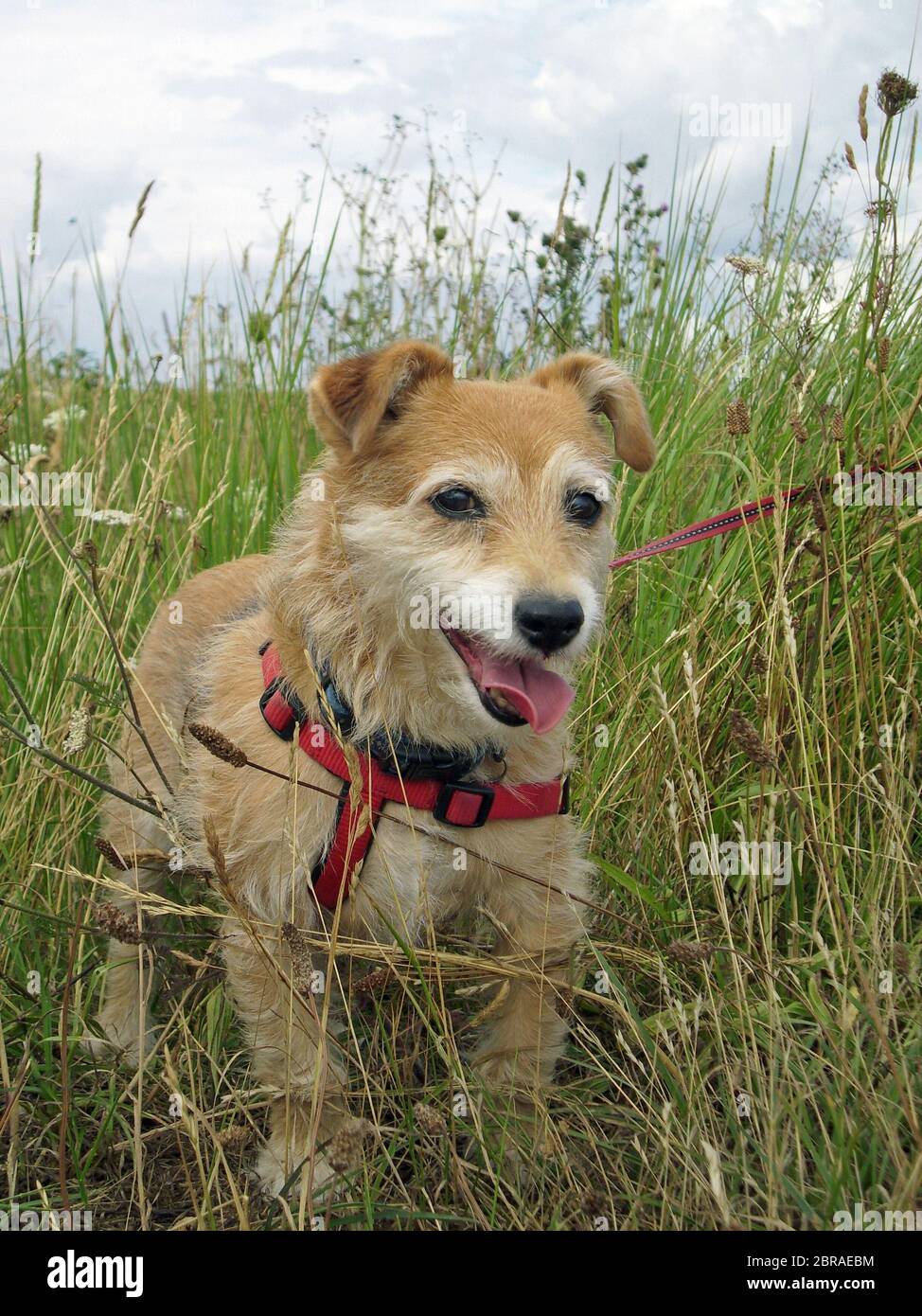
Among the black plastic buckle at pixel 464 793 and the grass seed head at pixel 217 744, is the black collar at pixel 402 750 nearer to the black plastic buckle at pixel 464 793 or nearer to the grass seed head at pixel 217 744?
the black plastic buckle at pixel 464 793

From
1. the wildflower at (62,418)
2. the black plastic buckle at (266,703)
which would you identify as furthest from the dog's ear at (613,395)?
the wildflower at (62,418)

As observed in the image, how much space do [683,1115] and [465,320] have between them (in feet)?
11.3

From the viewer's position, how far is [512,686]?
218 cm

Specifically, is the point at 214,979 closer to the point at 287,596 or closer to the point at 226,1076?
the point at 226,1076

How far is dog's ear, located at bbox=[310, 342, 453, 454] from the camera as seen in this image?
2420 mm

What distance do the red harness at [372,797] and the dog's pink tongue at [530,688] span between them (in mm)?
249

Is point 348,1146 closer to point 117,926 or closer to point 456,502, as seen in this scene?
point 117,926

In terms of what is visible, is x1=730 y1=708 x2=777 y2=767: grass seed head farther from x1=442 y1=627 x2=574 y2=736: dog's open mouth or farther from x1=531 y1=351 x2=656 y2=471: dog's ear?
x1=531 y1=351 x2=656 y2=471: dog's ear

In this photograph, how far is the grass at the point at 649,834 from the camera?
1895mm

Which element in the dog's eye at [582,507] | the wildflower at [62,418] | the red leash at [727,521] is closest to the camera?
the dog's eye at [582,507]

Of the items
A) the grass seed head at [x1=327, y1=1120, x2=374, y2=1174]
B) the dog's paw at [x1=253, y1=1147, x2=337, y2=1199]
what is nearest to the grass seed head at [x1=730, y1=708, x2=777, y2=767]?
the grass seed head at [x1=327, y1=1120, x2=374, y2=1174]

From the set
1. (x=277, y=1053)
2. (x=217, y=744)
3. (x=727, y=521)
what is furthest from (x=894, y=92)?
(x=277, y=1053)

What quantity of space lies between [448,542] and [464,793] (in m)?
0.61
